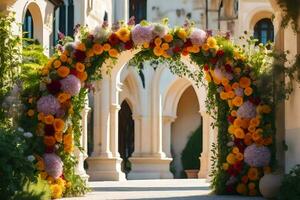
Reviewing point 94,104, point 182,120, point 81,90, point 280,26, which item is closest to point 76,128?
point 81,90

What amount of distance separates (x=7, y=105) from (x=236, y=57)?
5.22 m

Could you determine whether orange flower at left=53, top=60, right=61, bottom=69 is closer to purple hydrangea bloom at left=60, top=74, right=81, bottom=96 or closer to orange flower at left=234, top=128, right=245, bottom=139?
purple hydrangea bloom at left=60, top=74, right=81, bottom=96

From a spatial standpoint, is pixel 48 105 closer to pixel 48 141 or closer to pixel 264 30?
pixel 48 141

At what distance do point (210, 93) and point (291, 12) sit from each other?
3.80 m

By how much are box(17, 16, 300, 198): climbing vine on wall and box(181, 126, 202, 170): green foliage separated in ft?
71.2

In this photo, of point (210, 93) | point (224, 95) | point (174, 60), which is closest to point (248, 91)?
point (224, 95)

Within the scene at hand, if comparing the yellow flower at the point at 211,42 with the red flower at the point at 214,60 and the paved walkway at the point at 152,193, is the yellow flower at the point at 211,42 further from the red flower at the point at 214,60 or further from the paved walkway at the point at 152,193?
the paved walkway at the point at 152,193

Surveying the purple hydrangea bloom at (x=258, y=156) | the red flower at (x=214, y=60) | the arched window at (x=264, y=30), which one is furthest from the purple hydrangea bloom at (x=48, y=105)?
the arched window at (x=264, y=30)

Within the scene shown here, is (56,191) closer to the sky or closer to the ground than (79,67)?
closer to the ground

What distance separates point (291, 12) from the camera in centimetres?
1432

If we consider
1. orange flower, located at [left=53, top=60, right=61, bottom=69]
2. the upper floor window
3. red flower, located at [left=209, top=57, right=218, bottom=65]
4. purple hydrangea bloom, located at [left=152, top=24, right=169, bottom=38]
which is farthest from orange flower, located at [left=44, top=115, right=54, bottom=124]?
the upper floor window

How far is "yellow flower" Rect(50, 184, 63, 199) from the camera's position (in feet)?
50.9

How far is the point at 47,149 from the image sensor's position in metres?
15.9

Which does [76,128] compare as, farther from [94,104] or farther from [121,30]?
[94,104]
